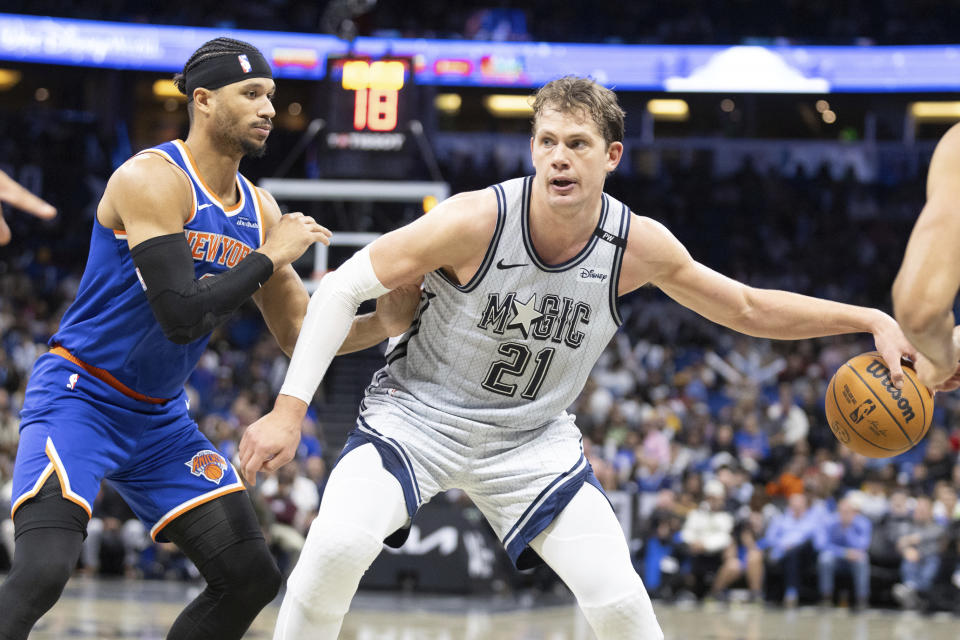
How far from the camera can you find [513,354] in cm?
377

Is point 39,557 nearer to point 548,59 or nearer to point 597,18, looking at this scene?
point 548,59

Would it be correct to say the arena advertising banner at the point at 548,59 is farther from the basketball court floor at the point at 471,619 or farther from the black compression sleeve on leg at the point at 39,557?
the black compression sleeve on leg at the point at 39,557

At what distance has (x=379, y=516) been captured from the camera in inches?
137

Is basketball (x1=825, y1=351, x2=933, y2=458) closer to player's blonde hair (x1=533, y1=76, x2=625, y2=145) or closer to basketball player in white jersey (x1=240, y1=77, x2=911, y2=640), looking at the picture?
basketball player in white jersey (x1=240, y1=77, x2=911, y2=640)

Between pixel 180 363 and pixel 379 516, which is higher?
pixel 180 363

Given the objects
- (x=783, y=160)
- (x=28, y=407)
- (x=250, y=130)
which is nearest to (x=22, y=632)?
(x=28, y=407)

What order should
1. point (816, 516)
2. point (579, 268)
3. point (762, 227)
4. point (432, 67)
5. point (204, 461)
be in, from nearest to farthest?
point (579, 268) → point (204, 461) → point (816, 516) → point (432, 67) → point (762, 227)

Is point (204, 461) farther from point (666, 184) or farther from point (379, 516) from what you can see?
point (666, 184)

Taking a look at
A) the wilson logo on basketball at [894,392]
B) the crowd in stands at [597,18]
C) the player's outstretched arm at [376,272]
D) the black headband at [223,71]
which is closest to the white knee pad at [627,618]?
the player's outstretched arm at [376,272]

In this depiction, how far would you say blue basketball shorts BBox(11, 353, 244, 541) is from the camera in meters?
3.65

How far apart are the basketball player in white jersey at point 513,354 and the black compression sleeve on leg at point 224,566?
417 millimetres

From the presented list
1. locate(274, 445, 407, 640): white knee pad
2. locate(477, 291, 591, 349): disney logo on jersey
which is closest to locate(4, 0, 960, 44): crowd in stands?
locate(477, 291, 591, 349): disney logo on jersey

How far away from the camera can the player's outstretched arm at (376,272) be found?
11.8ft

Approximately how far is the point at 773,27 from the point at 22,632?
22975mm
